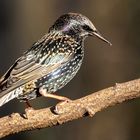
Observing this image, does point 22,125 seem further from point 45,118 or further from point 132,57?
point 132,57

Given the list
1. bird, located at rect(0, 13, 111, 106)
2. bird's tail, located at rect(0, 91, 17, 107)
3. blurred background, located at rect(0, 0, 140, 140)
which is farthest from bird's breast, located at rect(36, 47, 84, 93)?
blurred background, located at rect(0, 0, 140, 140)

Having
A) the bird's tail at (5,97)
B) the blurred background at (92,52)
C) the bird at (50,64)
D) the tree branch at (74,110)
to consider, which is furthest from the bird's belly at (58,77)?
the blurred background at (92,52)

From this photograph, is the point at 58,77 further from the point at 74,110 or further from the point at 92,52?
the point at 92,52

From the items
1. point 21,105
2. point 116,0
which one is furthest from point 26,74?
point 116,0

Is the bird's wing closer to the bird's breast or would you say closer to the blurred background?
the bird's breast

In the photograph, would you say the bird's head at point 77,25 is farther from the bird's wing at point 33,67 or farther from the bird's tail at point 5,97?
the bird's tail at point 5,97

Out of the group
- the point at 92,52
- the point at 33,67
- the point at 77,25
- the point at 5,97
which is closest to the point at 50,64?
the point at 33,67
